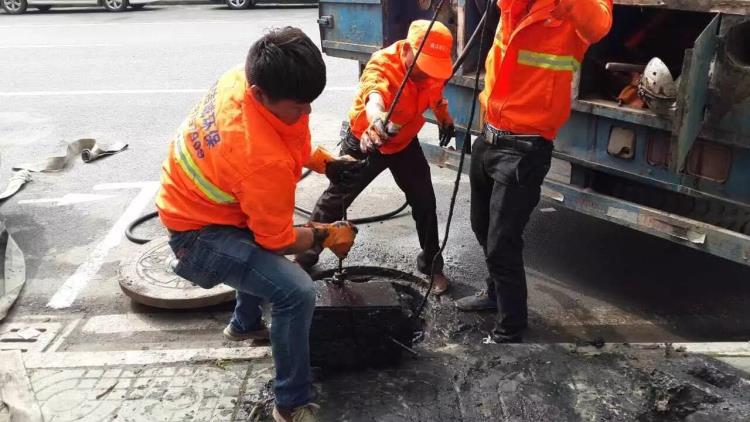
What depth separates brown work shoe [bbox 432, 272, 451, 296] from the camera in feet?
13.3

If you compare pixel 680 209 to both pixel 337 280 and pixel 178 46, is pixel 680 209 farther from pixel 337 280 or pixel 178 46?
pixel 178 46

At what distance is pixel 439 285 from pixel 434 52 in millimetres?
1431

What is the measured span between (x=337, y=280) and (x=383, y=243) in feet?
5.26

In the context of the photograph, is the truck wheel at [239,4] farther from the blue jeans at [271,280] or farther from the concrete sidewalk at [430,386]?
the blue jeans at [271,280]

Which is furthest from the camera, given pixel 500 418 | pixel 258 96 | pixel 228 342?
pixel 228 342

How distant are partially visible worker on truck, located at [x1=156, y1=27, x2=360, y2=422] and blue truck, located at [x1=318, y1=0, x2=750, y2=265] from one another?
4.21ft

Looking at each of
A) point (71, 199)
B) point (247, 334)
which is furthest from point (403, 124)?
point (71, 199)

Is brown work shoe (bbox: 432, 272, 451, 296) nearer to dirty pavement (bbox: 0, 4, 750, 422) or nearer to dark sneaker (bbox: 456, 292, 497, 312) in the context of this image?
dirty pavement (bbox: 0, 4, 750, 422)

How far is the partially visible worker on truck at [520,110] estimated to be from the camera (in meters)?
2.95

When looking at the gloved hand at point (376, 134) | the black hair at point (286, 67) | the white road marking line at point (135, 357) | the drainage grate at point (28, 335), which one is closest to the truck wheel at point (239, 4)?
the drainage grate at point (28, 335)

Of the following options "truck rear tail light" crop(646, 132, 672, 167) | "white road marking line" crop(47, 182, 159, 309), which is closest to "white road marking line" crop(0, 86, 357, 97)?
"white road marking line" crop(47, 182, 159, 309)

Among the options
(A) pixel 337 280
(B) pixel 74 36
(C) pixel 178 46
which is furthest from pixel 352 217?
(B) pixel 74 36

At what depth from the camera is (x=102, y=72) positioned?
31.5 ft

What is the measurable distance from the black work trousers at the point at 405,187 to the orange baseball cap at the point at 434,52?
2.17 ft
